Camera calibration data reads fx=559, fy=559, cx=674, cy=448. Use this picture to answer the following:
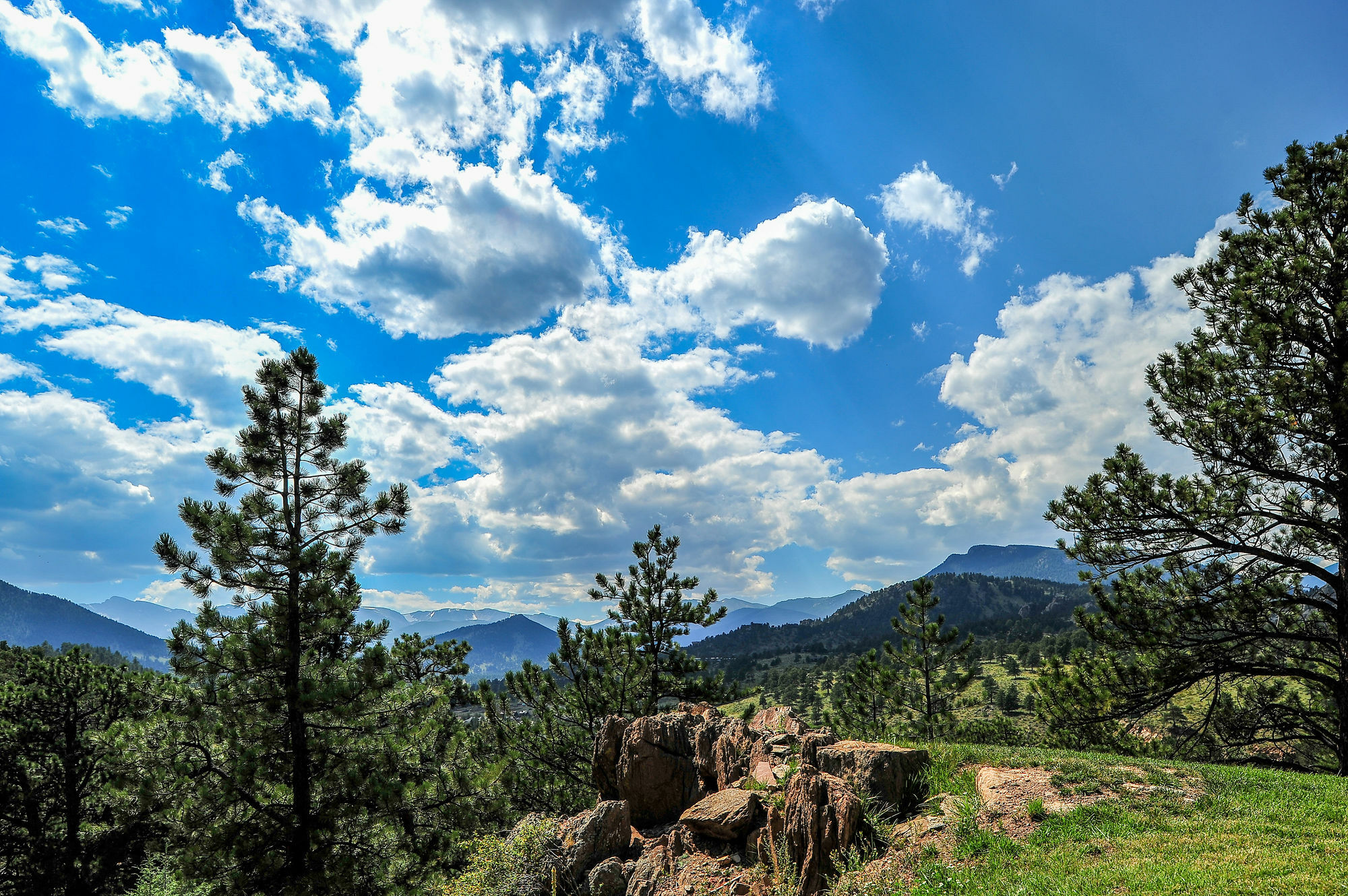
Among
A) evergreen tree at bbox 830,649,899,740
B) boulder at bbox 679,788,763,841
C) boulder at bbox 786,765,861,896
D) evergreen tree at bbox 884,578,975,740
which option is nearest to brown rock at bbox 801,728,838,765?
boulder at bbox 786,765,861,896

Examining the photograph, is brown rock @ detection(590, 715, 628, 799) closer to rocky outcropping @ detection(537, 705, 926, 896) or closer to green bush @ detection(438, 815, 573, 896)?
rocky outcropping @ detection(537, 705, 926, 896)

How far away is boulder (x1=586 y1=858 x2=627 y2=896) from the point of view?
1109cm

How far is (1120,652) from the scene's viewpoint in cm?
1722

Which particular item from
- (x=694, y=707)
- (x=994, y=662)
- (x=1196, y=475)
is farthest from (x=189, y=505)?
(x=994, y=662)

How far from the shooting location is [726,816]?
1105 cm

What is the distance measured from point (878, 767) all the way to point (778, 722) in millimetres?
3306

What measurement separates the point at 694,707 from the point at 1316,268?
19.7 meters

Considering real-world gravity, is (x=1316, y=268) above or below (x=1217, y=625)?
above

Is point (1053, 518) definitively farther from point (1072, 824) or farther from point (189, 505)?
point (189, 505)

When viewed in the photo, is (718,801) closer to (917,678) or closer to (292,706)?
(292,706)

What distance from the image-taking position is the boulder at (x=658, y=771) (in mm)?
13406

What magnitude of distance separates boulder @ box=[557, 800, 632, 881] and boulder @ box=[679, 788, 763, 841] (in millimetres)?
1668

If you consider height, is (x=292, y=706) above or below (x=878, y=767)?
above

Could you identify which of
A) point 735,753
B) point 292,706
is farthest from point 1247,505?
point 292,706
